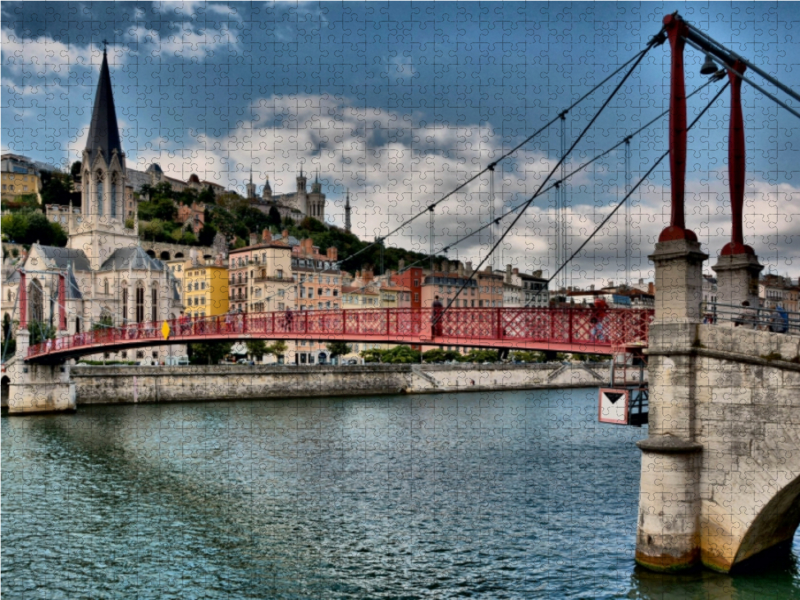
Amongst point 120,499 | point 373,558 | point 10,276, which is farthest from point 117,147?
point 373,558

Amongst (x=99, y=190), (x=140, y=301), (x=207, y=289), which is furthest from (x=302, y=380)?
(x=99, y=190)

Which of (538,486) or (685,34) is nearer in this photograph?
(685,34)

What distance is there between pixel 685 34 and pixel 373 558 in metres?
9.82

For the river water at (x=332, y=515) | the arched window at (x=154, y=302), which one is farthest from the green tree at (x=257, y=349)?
the river water at (x=332, y=515)

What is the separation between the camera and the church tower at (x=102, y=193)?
79.3 meters

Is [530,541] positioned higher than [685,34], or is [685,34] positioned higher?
[685,34]

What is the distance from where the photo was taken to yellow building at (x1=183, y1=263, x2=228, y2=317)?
76.4 metres

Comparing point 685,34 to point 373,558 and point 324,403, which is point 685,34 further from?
point 324,403

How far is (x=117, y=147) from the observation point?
265 ft

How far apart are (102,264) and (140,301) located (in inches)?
236

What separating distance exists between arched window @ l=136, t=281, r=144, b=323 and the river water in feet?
144

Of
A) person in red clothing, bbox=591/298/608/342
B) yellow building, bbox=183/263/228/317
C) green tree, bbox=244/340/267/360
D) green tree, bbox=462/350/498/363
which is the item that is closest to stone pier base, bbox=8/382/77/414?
green tree, bbox=244/340/267/360

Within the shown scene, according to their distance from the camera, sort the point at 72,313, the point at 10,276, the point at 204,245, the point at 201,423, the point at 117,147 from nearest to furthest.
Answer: the point at 201,423, the point at 72,313, the point at 10,276, the point at 117,147, the point at 204,245

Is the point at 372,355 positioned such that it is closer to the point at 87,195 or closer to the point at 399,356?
the point at 399,356
